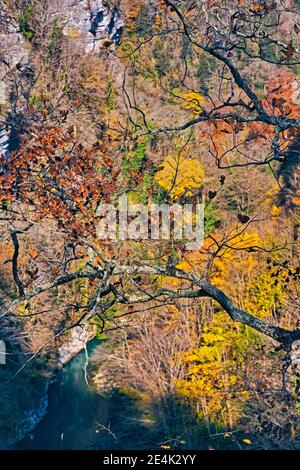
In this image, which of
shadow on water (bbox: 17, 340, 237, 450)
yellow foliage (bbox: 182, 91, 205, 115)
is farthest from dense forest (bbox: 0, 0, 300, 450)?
yellow foliage (bbox: 182, 91, 205, 115)

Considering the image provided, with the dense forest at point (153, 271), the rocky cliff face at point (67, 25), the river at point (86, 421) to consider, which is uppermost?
the rocky cliff face at point (67, 25)

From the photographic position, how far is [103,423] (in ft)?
46.2

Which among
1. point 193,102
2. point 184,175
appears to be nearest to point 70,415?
point 184,175

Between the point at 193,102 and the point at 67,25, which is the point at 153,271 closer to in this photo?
the point at 193,102

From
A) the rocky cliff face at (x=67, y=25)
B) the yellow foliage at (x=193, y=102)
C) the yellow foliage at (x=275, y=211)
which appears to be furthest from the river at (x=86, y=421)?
the rocky cliff face at (x=67, y=25)

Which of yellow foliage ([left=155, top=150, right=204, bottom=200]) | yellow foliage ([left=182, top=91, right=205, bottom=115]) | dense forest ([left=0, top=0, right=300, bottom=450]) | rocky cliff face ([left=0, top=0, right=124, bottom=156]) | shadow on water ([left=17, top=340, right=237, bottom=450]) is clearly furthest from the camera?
rocky cliff face ([left=0, top=0, right=124, bottom=156])

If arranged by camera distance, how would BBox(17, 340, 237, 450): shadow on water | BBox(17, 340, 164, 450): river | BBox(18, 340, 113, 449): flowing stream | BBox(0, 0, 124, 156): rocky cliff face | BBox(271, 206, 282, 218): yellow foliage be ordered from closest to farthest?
BBox(17, 340, 237, 450): shadow on water → BBox(17, 340, 164, 450): river → BBox(18, 340, 113, 449): flowing stream → BBox(271, 206, 282, 218): yellow foliage → BBox(0, 0, 124, 156): rocky cliff face

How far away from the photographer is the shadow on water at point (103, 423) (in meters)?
13.3

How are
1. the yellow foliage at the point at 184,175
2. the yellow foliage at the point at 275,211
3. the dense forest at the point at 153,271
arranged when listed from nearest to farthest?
the dense forest at the point at 153,271 → the yellow foliage at the point at 275,211 → the yellow foliage at the point at 184,175

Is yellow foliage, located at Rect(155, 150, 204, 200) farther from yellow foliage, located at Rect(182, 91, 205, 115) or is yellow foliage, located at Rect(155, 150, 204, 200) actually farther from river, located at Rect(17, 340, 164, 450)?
river, located at Rect(17, 340, 164, 450)

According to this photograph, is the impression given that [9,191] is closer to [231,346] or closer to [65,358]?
[231,346]

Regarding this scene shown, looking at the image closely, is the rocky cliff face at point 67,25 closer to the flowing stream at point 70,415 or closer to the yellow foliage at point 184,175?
the yellow foliage at point 184,175

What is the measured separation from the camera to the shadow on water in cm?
1327

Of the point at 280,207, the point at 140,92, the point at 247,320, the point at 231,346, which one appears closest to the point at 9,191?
the point at 247,320
